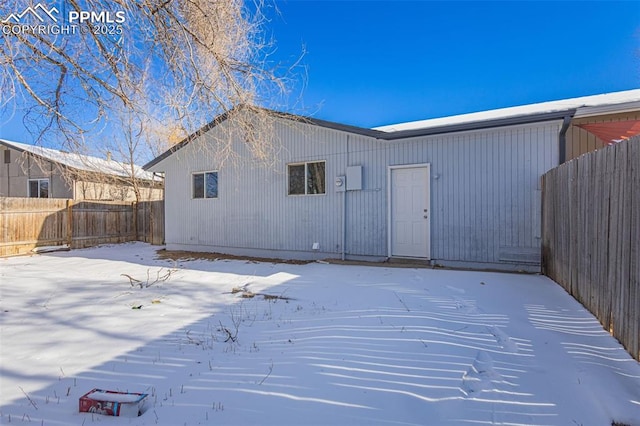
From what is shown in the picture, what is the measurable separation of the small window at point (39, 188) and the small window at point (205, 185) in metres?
8.61

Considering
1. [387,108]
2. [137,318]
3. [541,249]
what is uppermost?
[387,108]

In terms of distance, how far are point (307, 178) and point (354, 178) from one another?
137cm

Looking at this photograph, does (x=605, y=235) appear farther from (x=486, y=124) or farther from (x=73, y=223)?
(x=73, y=223)

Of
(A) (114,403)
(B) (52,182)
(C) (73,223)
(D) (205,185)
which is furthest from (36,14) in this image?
(B) (52,182)

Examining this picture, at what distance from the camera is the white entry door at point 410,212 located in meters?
7.06

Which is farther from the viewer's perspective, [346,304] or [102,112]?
[102,112]

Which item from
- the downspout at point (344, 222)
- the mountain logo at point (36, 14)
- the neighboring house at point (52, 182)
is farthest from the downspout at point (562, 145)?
the neighboring house at point (52, 182)

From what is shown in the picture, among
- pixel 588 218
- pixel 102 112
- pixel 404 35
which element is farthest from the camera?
pixel 404 35

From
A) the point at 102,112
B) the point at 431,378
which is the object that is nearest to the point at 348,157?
the point at 102,112

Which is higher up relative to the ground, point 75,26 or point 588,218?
point 75,26

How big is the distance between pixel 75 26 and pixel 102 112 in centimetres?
99

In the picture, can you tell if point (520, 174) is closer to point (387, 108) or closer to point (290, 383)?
point (290, 383)

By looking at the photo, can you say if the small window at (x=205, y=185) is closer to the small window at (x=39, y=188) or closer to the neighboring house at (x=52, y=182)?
the neighboring house at (x=52, y=182)

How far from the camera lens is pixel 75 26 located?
402 centimetres
